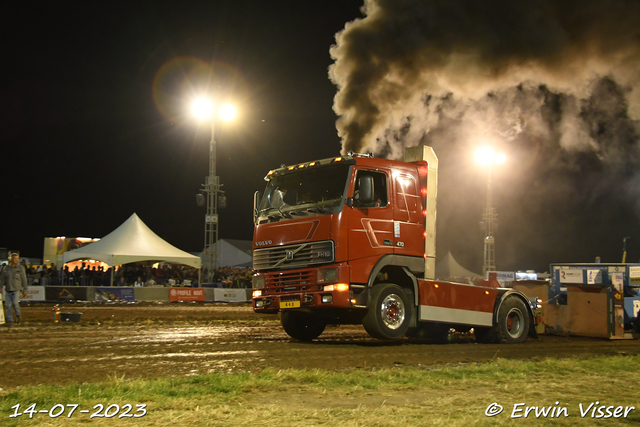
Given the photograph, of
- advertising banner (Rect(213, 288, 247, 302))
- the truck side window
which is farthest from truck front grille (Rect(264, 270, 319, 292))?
advertising banner (Rect(213, 288, 247, 302))

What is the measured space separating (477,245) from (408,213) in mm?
40958

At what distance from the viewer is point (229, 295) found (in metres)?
31.9

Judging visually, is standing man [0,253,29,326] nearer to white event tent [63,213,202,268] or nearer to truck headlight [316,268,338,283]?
truck headlight [316,268,338,283]

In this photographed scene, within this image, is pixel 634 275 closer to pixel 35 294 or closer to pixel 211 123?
pixel 211 123

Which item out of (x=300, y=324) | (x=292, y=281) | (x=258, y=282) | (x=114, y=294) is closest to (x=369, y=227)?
(x=292, y=281)

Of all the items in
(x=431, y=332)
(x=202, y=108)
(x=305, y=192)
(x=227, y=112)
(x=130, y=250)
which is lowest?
(x=431, y=332)

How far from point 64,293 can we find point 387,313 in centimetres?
2170

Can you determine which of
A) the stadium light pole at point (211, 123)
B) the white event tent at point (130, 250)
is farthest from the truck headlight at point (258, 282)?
the white event tent at point (130, 250)

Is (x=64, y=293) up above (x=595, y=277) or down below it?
below

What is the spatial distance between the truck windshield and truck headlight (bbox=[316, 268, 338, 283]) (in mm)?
1047

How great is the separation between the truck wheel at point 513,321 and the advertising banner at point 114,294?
21.0 m

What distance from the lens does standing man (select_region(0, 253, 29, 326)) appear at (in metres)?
14.6

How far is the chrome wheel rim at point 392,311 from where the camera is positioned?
35.7 feet

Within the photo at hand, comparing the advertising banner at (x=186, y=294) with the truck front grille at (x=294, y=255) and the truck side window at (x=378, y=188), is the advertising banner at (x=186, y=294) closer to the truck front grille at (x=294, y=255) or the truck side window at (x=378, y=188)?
the truck front grille at (x=294, y=255)
